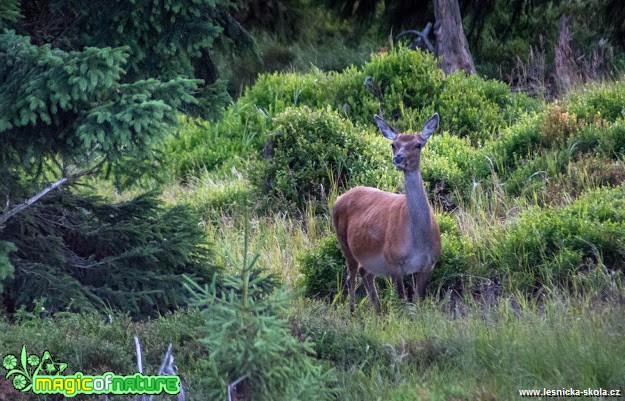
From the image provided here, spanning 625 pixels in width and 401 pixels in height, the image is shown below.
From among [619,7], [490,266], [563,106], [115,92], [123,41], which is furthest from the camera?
[619,7]

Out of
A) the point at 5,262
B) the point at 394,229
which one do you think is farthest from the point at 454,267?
the point at 5,262

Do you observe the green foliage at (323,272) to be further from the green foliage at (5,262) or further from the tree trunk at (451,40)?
the tree trunk at (451,40)

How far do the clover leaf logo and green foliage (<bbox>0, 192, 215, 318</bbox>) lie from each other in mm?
1074

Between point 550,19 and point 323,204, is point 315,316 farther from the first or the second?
point 550,19

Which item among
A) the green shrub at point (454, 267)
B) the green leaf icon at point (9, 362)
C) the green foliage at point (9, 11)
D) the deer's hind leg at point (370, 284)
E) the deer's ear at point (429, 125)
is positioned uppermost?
the green foliage at point (9, 11)

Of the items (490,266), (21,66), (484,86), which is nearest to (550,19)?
(484,86)

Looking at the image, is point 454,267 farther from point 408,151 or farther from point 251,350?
point 251,350

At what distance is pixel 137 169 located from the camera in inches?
311

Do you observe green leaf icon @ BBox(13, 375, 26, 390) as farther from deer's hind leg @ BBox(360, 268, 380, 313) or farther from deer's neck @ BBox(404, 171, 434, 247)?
deer's hind leg @ BBox(360, 268, 380, 313)

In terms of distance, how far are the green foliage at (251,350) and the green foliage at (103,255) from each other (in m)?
2.67

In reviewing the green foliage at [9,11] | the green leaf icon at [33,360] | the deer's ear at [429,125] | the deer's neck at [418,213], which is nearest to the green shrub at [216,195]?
the deer's ear at [429,125]

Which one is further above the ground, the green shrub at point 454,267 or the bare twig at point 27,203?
the bare twig at point 27,203

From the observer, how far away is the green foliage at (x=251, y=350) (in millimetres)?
4645

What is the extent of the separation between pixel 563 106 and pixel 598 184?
7.52ft
